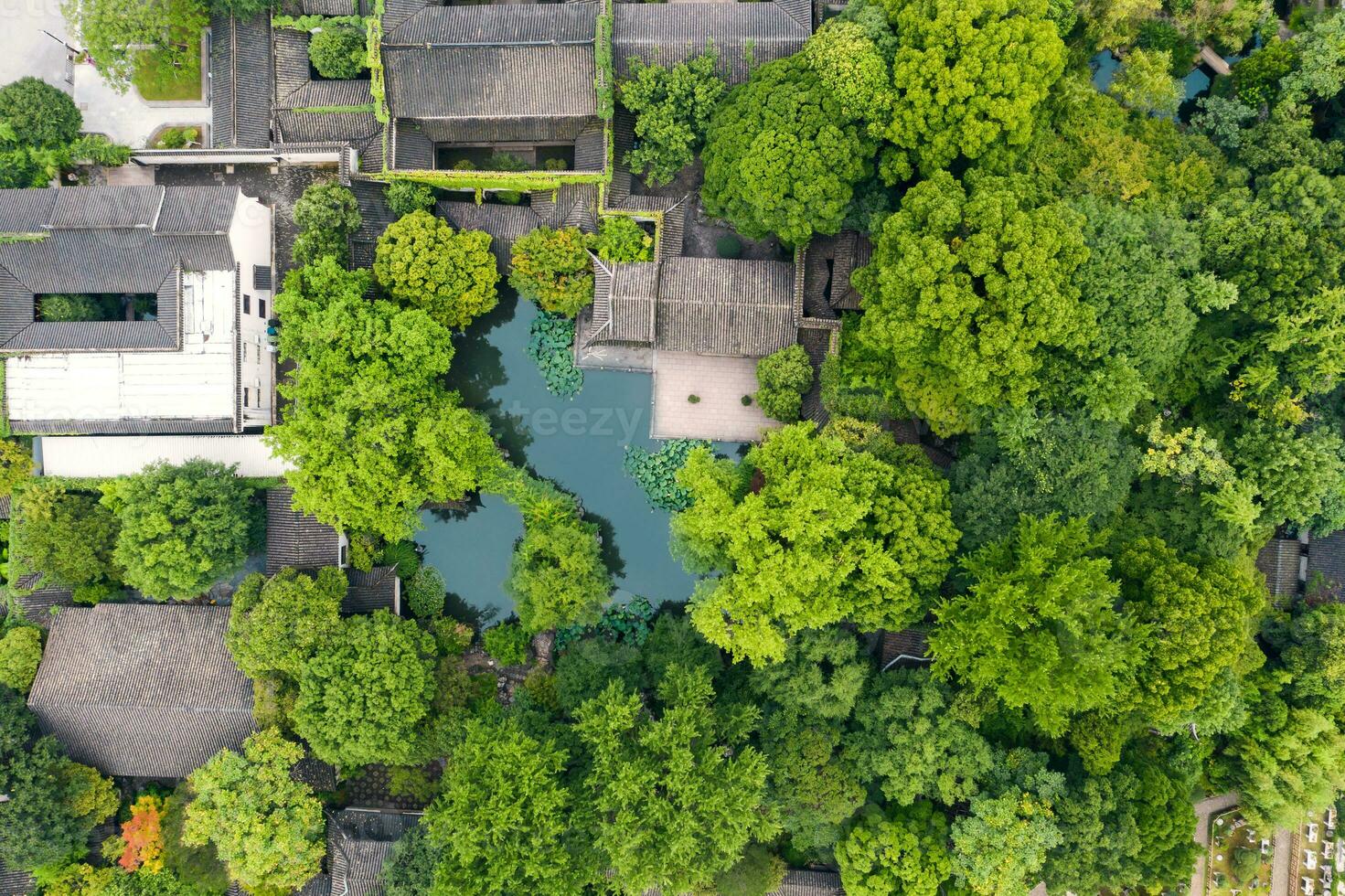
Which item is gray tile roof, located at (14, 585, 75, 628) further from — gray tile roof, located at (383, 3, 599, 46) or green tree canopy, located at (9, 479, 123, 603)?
gray tile roof, located at (383, 3, 599, 46)

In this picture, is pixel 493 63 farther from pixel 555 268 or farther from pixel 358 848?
pixel 358 848

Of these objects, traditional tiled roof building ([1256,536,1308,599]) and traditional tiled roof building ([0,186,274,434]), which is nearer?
traditional tiled roof building ([0,186,274,434])

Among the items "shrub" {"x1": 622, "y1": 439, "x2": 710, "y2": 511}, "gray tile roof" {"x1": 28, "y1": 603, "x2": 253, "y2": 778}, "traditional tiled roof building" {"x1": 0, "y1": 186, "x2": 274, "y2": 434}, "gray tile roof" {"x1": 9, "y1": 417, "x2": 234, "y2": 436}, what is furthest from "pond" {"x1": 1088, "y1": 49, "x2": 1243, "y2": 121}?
"gray tile roof" {"x1": 28, "y1": 603, "x2": 253, "y2": 778}

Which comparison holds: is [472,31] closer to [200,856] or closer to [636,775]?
[636,775]

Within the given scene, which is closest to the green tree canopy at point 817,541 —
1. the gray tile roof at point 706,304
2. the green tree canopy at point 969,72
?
the gray tile roof at point 706,304

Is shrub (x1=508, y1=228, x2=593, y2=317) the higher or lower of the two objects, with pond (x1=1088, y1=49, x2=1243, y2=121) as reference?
lower

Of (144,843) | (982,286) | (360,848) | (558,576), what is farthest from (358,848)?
(982,286)

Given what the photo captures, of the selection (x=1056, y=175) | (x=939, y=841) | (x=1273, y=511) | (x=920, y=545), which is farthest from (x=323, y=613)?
(x=1273, y=511)
